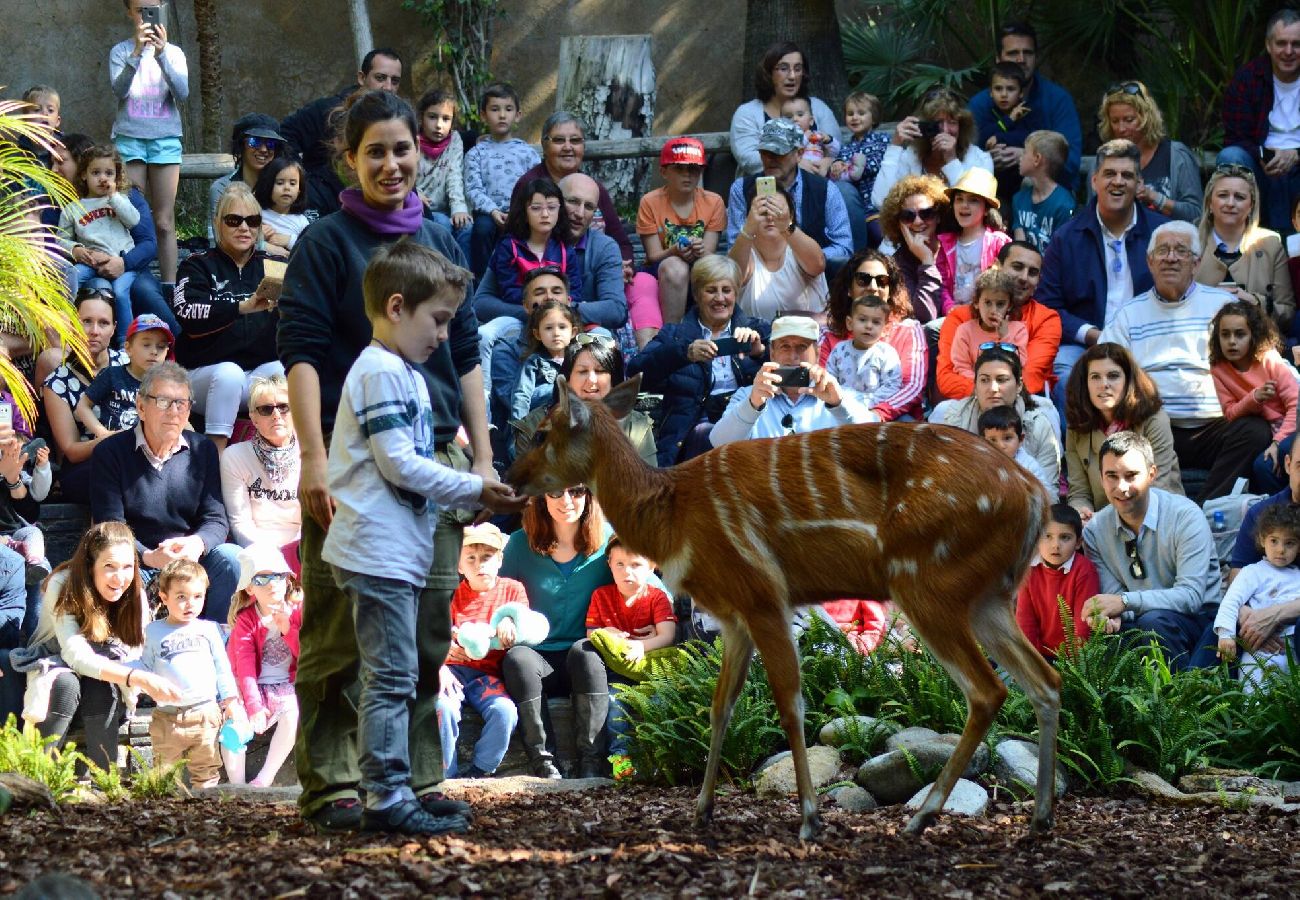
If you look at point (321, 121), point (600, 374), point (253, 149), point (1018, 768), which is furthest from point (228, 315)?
point (1018, 768)

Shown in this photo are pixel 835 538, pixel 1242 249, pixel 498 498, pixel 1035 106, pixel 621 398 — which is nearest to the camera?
pixel 498 498

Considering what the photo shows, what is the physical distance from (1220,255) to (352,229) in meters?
7.62

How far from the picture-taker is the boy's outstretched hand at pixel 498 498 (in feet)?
18.9

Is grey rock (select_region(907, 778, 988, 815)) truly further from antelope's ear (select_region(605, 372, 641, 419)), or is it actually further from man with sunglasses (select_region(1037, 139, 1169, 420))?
man with sunglasses (select_region(1037, 139, 1169, 420))

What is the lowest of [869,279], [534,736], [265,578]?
[534,736]

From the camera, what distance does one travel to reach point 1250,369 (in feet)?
35.1

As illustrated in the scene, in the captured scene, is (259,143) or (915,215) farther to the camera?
(259,143)

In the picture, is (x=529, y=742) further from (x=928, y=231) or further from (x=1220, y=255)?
(x=1220, y=255)

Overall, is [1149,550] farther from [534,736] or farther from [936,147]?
[936,147]

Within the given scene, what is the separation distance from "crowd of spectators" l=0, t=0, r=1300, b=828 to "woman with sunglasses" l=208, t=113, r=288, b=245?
0.08 ft

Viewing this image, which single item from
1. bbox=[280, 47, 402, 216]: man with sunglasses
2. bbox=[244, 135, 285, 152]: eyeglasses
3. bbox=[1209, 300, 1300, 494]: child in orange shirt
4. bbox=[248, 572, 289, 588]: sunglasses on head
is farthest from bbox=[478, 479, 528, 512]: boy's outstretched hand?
bbox=[280, 47, 402, 216]: man with sunglasses

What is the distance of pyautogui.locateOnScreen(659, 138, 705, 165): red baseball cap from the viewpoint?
12.8 meters

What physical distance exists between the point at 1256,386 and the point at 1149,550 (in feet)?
6.82

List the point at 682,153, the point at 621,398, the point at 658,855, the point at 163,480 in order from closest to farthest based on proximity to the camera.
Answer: the point at 658,855
the point at 621,398
the point at 163,480
the point at 682,153
